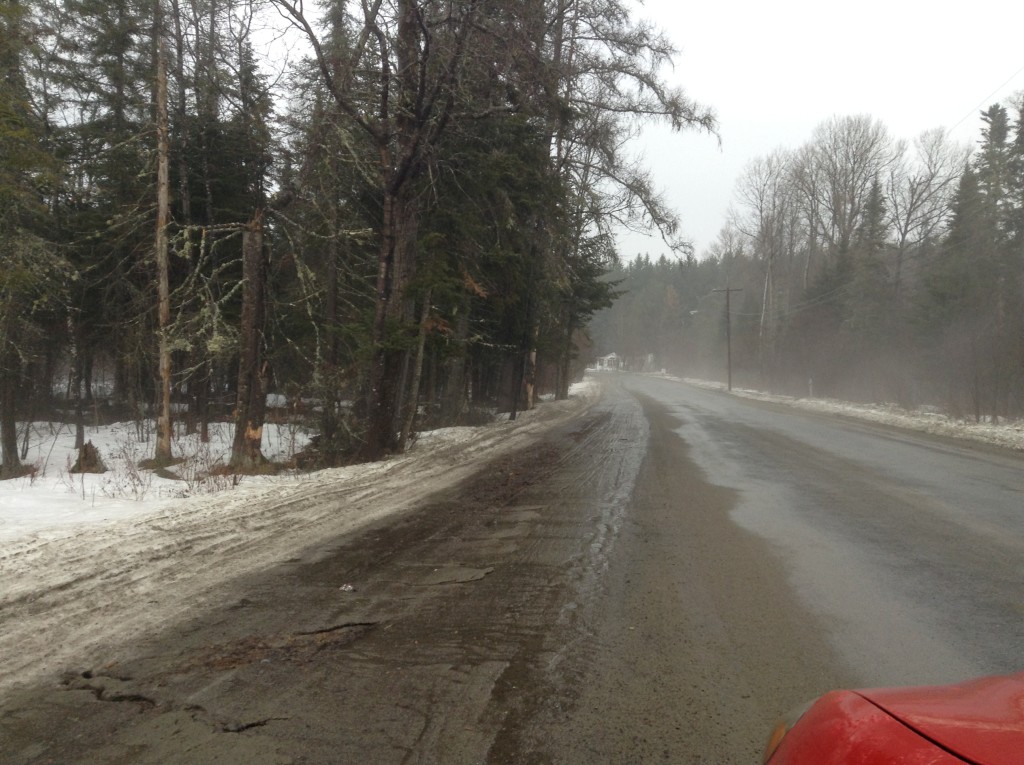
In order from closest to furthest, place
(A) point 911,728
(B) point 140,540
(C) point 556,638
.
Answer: (A) point 911,728 < (C) point 556,638 < (B) point 140,540

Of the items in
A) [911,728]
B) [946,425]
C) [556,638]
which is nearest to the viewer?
[911,728]

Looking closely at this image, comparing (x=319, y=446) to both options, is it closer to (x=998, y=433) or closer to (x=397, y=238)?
(x=397, y=238)

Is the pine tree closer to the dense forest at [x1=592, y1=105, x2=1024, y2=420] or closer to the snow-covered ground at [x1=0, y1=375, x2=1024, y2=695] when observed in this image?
the snow-covered ground at [x1=0, y1=375, x2=1024, y2=695]

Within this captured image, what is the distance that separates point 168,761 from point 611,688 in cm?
224

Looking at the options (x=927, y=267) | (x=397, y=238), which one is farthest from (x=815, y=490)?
(x=927, y=267)

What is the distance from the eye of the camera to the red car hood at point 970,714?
180 centimetres

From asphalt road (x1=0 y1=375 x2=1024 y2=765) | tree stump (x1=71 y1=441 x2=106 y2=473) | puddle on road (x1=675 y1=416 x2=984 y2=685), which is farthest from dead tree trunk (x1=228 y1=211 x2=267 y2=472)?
puddle on road (x1=675 y1=416 x2=984 y2=685)

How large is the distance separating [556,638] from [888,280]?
47318 millimetres

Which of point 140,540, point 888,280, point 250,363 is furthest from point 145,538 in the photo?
point 888,280

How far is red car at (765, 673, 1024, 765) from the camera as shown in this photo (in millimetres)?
1801

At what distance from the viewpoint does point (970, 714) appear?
2010 millimetres

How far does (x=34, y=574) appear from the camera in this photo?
5.57 meters

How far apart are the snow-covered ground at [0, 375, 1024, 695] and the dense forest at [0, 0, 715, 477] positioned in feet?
9.21

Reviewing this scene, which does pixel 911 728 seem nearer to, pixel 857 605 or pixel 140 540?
pixel 857 605
